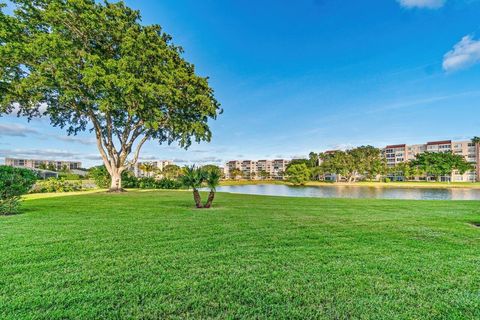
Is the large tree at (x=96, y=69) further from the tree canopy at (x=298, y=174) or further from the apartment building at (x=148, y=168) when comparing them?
the tree canopy at (x=298, y=174)

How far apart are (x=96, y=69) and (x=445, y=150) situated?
311 ft

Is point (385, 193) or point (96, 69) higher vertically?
point (96, 69)

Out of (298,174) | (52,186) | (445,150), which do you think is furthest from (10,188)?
(445,150)

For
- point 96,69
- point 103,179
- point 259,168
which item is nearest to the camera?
point 96,69

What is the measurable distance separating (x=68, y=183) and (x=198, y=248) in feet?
70.8

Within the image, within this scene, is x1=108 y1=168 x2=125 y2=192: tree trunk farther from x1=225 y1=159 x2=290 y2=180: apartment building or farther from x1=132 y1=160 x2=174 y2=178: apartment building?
x1=225 y1=159 x2=290 y2=180: apartment building

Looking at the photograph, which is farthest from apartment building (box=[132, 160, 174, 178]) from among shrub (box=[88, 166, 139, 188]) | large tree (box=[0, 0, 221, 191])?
large tree (box=[0, 0, 221, 191])

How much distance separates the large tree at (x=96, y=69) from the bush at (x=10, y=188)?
698 cm

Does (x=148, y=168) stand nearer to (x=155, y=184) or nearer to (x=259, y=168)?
(x=155, y=184)

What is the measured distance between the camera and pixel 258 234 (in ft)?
19.1

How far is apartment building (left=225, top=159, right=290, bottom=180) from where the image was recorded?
404 ft

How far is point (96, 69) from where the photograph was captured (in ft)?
46.6

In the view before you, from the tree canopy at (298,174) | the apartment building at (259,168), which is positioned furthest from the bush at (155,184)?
the apartment building at (259,168)

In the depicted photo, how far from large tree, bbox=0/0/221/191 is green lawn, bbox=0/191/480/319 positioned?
35.7 ft
